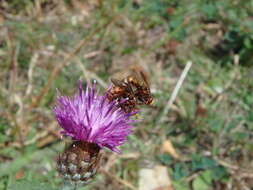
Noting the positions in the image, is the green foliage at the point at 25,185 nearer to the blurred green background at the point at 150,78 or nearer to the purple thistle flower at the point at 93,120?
the purple thistle flower at the point at 93,120

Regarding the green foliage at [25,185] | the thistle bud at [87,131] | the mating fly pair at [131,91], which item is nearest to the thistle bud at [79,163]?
the thistle bud at [87,131]

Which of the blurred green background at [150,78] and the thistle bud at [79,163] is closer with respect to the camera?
the thistle bud at [79,163]

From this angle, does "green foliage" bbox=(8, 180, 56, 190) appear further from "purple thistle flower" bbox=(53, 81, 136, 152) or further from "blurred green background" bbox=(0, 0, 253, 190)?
"blurred green background" bbox=(0, 0, 253, 190)

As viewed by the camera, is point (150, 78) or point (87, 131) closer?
point (87, 131)

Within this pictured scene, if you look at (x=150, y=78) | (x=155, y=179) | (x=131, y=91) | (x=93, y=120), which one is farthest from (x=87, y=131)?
(x=150, y=78)

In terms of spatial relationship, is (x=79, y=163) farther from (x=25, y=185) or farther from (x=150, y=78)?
(x=150, y=78)

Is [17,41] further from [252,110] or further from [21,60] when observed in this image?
[252,110]
